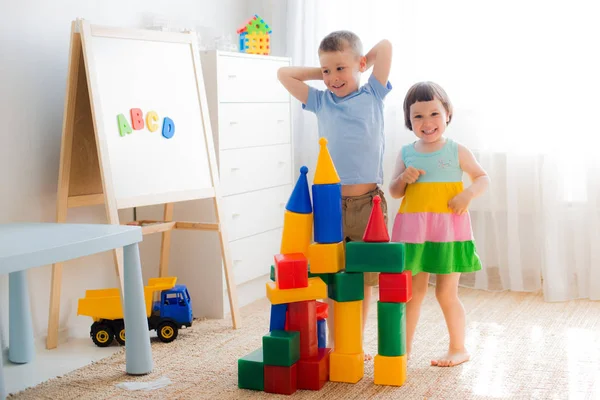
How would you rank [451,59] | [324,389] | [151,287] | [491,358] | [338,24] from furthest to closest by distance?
[338,24]
[451,59]
[151,287]
[491,358]
[324,389]

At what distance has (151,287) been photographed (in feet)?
8.88

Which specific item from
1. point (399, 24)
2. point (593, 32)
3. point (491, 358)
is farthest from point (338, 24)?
point (491, 358)

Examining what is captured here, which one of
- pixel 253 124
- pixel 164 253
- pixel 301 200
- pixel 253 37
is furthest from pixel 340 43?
pixel 164 253

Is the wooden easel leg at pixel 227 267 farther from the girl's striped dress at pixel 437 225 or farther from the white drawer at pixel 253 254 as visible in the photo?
the girl's striped dress at pixel 437 225

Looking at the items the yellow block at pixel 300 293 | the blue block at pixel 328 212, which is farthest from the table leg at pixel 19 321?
the blue block at pixel 328 212

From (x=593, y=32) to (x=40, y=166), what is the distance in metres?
2.25

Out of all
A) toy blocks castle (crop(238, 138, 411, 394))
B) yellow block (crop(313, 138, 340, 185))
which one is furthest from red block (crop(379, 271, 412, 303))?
yellow block (crop(313, 138, 340, 185))

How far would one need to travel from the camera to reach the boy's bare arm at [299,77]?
98.7 inches

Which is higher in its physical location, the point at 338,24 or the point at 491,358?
the point at 338,24

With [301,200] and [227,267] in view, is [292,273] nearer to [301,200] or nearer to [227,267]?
[301,200]

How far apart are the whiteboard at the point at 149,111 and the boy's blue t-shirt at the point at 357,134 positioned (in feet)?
2.12

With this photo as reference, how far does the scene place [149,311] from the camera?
2686mm

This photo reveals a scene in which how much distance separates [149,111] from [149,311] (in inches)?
27.5

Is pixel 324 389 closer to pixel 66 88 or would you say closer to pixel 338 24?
pixel 66 88
